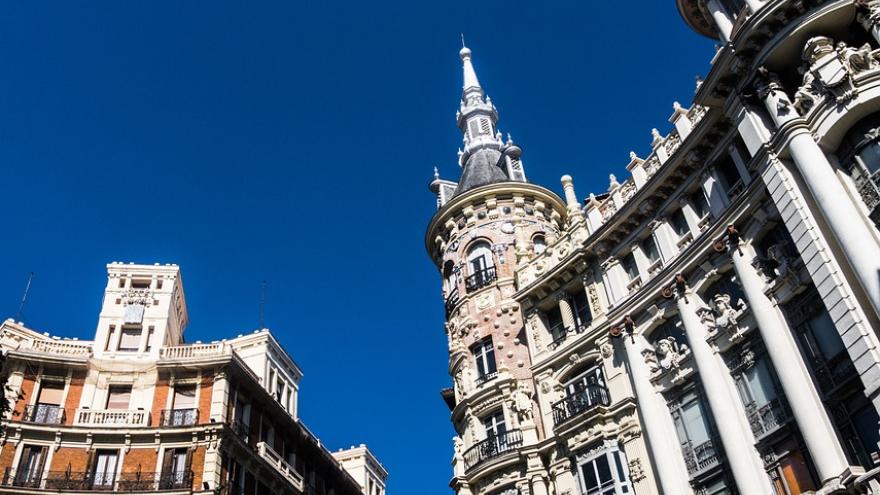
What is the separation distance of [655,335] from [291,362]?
3128 cm

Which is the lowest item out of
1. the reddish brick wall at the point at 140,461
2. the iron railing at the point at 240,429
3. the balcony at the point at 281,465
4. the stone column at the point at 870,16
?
the reddish brick wall at the point at 140,461

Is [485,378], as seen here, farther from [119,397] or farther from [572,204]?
[119,397]

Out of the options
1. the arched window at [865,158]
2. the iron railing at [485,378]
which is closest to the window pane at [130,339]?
the iron railing at [485,378]

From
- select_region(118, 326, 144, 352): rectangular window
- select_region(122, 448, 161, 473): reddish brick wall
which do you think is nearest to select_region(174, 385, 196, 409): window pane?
select_region(122, 448, 161, 473): reddish brick wall

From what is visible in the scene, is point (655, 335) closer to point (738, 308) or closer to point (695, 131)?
point (738, 308)

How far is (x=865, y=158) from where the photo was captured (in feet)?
81.3

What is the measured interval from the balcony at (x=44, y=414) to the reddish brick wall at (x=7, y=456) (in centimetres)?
155

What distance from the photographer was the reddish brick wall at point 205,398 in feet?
140

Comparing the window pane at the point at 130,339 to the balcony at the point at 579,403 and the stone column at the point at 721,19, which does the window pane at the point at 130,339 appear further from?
the stone column at the point at 721,19

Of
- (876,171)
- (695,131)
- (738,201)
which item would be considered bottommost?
(876,171)

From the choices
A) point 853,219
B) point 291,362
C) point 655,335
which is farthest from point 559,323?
point 291,362

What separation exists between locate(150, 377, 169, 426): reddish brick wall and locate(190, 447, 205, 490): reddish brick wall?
3.08 metres

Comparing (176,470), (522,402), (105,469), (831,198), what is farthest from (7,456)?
(831,198)

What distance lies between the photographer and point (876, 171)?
24.2 meters
